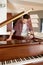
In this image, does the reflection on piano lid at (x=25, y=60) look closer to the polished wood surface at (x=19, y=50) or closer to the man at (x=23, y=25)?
the polished wood surface at (x=19, y=50)

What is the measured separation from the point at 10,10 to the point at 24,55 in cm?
387

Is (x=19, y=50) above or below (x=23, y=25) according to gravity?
below

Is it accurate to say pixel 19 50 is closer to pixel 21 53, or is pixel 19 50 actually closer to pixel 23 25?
pixel 21 53

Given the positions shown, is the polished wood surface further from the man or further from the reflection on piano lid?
the man

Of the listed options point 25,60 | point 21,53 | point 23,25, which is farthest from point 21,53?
point 23,25

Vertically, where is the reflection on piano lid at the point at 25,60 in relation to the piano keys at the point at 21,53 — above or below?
below

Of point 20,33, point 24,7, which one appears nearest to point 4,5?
point 24,7

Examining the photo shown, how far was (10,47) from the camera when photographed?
191 centimetres

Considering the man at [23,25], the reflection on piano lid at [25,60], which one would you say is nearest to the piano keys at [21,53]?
the reflection on piano lid at [25,60]

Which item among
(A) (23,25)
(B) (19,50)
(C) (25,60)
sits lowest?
(C) (25,60)

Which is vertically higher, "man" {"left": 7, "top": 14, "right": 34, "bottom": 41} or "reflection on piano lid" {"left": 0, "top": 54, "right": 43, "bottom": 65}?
"man" {"left": 7, "top": 14, "right": 34, "bottom": 41}

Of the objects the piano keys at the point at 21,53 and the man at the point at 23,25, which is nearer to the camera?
the piano keys at the point at 21,53

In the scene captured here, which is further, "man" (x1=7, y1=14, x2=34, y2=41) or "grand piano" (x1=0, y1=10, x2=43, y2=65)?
"man" (x1=7, y1=14, x2=34, y2=41)

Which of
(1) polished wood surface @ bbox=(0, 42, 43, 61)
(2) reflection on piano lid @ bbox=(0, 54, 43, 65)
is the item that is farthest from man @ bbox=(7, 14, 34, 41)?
(2) reflection on piano lid @ bbox=(0, 54, 43, 65)
